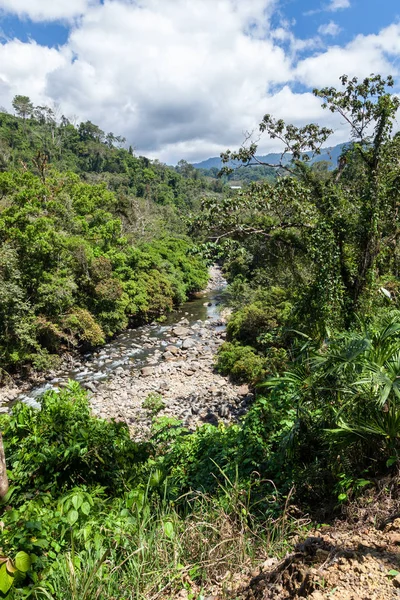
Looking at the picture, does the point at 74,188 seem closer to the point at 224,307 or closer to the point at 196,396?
the point at 224,307

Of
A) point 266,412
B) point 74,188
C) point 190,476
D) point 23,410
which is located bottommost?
point 190,476

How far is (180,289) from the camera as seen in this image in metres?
27.5

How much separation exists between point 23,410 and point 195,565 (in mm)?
2907

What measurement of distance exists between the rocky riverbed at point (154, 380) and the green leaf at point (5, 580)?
23.3 ft

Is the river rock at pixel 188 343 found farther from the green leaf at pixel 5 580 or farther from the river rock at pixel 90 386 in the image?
the green leaf at pixel 5 580

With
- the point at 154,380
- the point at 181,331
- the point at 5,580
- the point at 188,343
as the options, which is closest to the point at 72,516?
the point at 5,580

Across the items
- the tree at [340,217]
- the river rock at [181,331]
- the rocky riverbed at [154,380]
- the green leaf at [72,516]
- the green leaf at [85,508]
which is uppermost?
the tree at [340,217]

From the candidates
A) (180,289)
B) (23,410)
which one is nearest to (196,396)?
(23,410)

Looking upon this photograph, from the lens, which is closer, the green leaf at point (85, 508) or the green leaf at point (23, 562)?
the green leaf at point (23, 562)

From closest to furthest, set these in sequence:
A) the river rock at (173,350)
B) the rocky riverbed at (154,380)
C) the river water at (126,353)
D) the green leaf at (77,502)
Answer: the green leaf at (77,502) < the rocky riverbed at (154,380) < the river water at (126,353) < the river rock at (173,350)

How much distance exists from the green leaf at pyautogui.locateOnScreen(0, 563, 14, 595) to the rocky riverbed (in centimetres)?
709

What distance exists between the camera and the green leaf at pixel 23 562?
195 centimetres

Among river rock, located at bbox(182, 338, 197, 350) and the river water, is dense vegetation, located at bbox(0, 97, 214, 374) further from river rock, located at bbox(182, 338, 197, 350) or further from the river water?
river rock, located at bbox(182, 338, 197, 350)

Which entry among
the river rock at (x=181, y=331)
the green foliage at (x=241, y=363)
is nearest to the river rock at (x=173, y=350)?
the river rock at (x=181, y=331)
